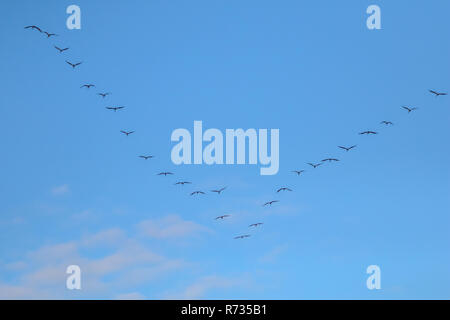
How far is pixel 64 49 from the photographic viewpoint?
167ft
